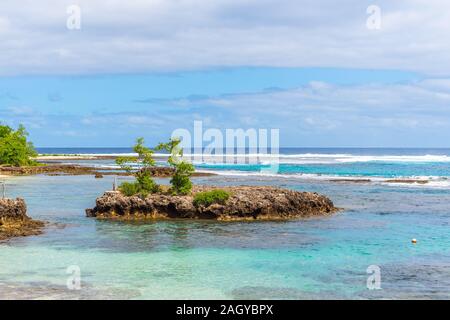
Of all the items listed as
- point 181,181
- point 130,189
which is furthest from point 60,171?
point 181,181

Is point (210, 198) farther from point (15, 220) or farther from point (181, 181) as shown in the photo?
point (15, 220)

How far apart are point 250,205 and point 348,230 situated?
643cm

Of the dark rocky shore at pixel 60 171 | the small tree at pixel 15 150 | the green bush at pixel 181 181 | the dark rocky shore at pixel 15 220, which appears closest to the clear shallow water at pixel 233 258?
the dark rocky shore at pixel 15 220

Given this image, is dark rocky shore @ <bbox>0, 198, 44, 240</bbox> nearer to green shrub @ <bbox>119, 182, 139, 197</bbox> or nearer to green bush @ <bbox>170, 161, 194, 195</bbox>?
green shrub @ <bbox>119, 182, 139, 197</bbox>

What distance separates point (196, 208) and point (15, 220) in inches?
408

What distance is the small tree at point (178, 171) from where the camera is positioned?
112 ft

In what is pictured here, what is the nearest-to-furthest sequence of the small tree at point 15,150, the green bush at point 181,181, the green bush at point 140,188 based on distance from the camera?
the green bush at point 140,188 < the green bush at point 181,181 < the small tree at point 15,150

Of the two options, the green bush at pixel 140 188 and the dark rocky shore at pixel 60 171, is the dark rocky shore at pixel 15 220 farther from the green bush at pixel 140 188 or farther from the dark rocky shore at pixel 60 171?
the dark rocky shore at pixel 60 171

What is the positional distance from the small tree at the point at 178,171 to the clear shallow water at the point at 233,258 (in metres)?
3.15

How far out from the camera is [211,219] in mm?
32844

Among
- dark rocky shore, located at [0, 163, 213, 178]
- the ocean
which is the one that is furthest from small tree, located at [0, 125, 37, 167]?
the ocean

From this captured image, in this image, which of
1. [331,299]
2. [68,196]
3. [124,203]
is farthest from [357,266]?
[68,196]

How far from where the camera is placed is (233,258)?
22.4 metres
